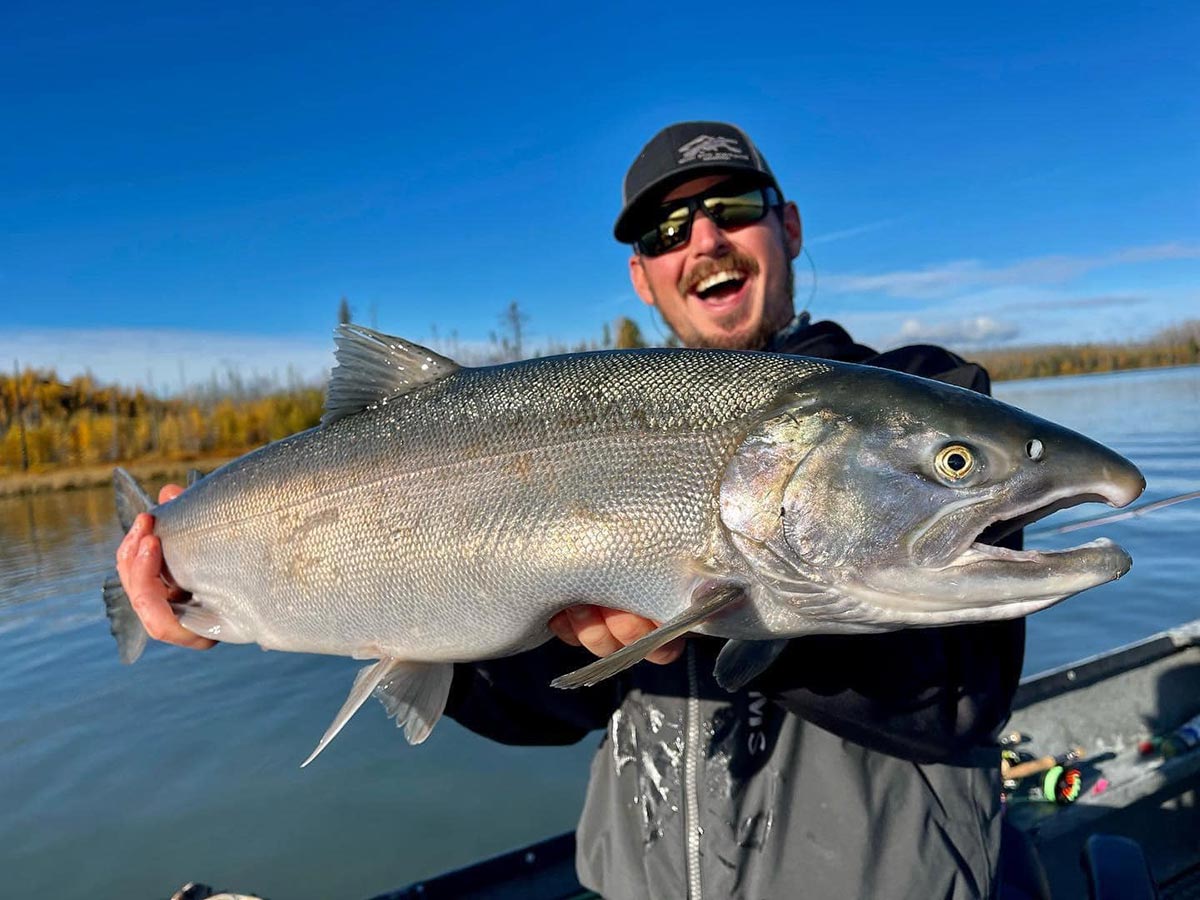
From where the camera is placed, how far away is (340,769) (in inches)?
260

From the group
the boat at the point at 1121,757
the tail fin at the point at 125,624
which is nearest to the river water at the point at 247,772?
the tail fin at the point at 125,624

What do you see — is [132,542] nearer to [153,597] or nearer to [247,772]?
[153,597]

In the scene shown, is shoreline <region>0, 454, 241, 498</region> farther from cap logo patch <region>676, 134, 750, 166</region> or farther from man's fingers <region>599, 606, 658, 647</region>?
man's fingers <region>599, 606, 658, 647</region>

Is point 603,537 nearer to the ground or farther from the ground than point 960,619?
farther from the ground

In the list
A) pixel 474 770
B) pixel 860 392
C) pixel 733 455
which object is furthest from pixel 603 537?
pixel 474 770

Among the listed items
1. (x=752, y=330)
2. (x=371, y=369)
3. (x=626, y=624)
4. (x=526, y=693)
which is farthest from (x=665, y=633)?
(x=752, y=330)

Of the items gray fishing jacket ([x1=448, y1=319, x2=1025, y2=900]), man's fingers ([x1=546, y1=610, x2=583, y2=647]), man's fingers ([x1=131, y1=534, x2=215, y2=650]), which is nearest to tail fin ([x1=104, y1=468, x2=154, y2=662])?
man's fingers ([x1=131, y1=534, x2=215, y2=650])

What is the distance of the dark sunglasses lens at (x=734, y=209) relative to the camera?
3354 mm

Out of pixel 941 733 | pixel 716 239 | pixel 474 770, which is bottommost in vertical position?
pixel 474 770

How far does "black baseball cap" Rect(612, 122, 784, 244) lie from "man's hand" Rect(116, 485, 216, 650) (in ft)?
7.90

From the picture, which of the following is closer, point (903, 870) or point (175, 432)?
point (903, 870)

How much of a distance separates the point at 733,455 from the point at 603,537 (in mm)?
395

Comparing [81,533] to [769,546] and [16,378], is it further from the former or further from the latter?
[16,378]

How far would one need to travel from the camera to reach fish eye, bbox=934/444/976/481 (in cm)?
181
